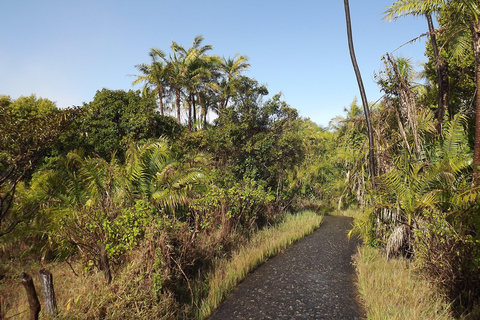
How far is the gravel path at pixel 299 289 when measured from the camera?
5.03m

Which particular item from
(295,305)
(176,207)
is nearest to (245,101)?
(176,207)

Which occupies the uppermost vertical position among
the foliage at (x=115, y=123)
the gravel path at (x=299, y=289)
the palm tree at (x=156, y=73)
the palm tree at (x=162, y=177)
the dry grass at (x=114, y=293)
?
the palm tree at (x=156, y=73)

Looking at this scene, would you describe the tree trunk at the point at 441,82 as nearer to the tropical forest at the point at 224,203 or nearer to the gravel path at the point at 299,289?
the tropical forest at the point at 224,203

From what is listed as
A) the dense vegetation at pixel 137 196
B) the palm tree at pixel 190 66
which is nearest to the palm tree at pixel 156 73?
the palm tree at pixel 190 66

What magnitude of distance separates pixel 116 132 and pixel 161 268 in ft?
25.9

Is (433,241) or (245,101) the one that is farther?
(245,101)

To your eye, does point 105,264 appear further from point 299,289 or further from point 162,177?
point 299,289

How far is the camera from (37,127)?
6266 mm

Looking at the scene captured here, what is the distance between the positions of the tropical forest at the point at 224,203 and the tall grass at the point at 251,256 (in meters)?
0.04

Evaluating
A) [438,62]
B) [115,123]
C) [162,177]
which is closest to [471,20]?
[438,62]

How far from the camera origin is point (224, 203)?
8.05 meters

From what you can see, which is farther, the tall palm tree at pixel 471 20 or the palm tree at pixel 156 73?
the palm tree at pixel 156 73

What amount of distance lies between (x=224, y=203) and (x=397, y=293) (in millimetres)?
4533

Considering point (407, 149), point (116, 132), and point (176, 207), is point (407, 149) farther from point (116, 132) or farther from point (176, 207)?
point (116, 132)
